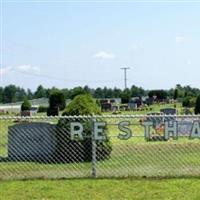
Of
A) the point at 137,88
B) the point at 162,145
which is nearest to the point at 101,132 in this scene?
the point at 162,145

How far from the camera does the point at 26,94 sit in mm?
154125

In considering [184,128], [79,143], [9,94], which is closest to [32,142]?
[79,143]

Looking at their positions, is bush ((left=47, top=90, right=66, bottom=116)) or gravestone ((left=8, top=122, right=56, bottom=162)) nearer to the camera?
gravestone ((left=8, top=122, right=56, bottom=162))

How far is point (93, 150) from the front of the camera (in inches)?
439

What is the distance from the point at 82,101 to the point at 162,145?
3.35 m

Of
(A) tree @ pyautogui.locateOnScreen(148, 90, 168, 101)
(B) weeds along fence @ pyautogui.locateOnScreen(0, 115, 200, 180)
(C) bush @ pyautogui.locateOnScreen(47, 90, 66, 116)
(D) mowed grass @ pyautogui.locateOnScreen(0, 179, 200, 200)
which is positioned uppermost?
(A) tree @ pyautogui.locateOnScreen(148, 90, 168, 101)

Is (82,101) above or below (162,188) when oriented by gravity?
above

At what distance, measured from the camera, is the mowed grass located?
900cm

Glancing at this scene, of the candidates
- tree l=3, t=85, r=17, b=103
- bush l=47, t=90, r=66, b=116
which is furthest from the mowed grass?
tree l=3, t=85, r=17, b=103

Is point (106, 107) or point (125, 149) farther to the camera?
point (106, 107)

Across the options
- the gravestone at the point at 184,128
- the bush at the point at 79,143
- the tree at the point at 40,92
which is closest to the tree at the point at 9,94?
the tree at the point at 40,92

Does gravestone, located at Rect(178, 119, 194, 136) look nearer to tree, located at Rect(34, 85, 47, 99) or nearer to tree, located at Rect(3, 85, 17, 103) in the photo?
tree, located at Rect(34, 85, 47, 99)

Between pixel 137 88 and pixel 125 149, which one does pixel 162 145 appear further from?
pixel 137 88

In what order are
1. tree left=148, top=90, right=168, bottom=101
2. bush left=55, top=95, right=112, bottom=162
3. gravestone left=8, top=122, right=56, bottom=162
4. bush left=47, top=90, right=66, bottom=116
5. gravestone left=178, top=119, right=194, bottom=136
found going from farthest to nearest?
1. tree left=148, top=90, right=168, bottom=101
2. bush left=47, top=90, right=66, bottom=116
3. gravestone left=178, top=119, right=194, bottom=136
4. gravestone left=8, top=122, right=56, bottom=162
5. bush left=55, top=95, right=112, bottom=162
